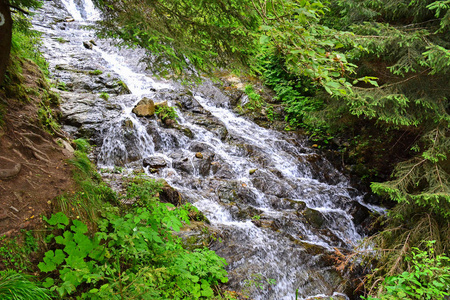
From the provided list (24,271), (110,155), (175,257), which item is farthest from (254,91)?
(24,271)

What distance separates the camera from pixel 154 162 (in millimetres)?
8422

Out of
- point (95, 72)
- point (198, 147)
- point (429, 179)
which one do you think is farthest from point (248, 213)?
point (95, 72)

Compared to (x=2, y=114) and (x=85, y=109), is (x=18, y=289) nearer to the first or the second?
(x=2, y=114)

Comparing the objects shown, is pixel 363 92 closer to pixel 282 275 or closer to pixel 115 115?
pixel 282 275

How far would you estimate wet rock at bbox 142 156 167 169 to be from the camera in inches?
326

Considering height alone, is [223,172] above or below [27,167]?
below

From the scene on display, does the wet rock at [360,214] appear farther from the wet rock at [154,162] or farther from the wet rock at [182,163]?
the wet rock at [154,162]

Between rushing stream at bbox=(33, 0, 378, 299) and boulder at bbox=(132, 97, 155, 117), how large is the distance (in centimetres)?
24

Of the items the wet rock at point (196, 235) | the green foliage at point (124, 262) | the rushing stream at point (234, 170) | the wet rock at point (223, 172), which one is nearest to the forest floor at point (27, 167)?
the green foliage at point (124, 262)

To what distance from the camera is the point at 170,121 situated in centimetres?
1047

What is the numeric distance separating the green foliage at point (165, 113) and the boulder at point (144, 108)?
0.85 feet

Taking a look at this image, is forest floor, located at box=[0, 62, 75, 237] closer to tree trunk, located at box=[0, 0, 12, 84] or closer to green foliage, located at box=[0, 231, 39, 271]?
green foliage, located at box=[0, 231, 39, 271]

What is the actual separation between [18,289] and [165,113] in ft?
29.9

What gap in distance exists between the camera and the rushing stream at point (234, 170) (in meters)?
5.27
